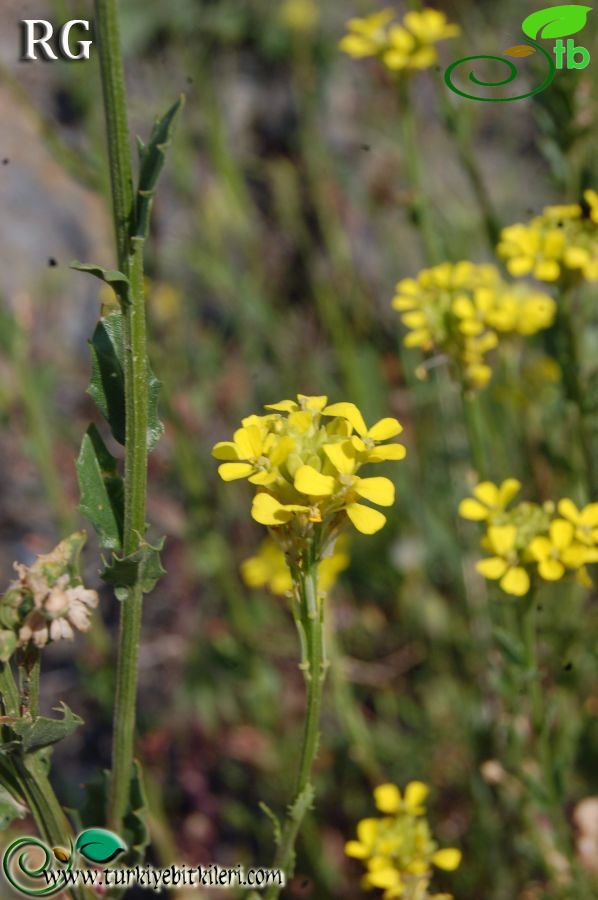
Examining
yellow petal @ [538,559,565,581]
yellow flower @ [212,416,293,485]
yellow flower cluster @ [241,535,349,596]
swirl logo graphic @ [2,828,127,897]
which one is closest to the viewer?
yellow flower @ [212,416,293,485]

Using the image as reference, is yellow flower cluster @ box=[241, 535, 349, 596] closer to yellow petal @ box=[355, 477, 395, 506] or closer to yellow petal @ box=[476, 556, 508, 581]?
yellow petal @ box=[476, 556, 508, 581]

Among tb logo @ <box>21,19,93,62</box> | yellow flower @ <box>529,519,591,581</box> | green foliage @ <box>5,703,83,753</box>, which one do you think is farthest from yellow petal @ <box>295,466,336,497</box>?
tb logo @ <box>21,19,93,62</box>

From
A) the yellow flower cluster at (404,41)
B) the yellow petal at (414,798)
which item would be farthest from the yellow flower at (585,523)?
the yellow flower cluster at (404,41)

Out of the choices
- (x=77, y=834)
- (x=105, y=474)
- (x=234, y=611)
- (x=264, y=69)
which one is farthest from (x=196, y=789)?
(x=264, y=69)

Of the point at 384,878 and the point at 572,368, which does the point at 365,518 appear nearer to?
the point at 384,878

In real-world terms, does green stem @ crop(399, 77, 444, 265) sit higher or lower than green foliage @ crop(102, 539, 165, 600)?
higher

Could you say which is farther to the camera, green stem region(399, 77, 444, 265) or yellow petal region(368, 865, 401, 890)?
green stem region(399, 77, 444, 265)

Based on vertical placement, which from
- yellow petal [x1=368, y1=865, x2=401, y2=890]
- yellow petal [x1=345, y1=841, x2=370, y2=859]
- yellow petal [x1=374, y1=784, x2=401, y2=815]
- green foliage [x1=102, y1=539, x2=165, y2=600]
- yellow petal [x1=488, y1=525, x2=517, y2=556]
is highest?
yellow petal [x1=488, y1=525, x2=517, y2=556]
